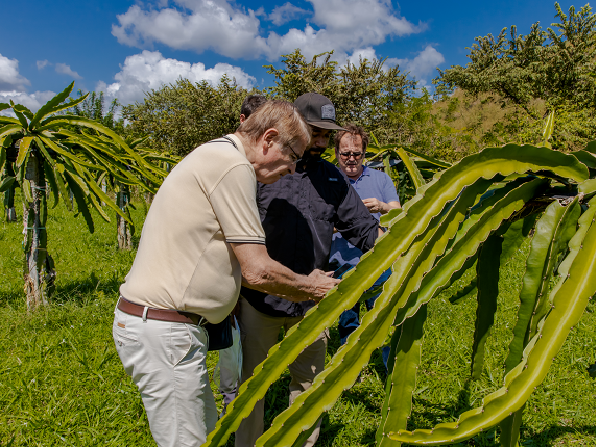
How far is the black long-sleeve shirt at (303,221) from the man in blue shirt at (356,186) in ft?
2.40

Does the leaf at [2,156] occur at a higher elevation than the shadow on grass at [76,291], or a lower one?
higher

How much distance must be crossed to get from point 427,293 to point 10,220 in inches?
435

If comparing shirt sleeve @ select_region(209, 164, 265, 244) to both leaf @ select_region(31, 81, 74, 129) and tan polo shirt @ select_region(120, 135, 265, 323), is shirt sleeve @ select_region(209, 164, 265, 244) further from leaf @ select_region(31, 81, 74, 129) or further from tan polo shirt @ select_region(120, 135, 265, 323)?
leaf @ select_region(31, 81, 74, 129)

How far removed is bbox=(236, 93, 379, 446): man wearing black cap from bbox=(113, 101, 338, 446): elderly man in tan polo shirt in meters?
0.61

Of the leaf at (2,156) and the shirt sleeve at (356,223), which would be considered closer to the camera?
the shirt sleeve at (356,223)

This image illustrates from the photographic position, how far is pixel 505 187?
1.00 meters

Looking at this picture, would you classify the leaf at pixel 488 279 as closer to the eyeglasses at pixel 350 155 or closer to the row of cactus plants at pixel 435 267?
the row of cactus plants at pixel 435 267

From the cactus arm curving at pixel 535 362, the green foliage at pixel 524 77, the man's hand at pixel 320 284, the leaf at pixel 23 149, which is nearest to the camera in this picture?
the cactus arm curving at pixel 535 362

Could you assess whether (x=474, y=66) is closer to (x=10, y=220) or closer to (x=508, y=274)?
(x=508, y=274)

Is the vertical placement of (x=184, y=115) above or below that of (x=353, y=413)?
above

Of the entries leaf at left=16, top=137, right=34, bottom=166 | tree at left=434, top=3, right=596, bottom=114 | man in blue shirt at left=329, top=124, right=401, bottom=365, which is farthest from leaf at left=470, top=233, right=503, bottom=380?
tree at left=434, top=3, right=596, bottom=114

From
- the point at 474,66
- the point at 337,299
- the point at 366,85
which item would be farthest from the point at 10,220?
the point at 474,66

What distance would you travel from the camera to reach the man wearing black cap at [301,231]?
7.25 feet

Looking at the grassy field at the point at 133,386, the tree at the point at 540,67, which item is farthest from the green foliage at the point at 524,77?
the grassy field at the point at 133,386
